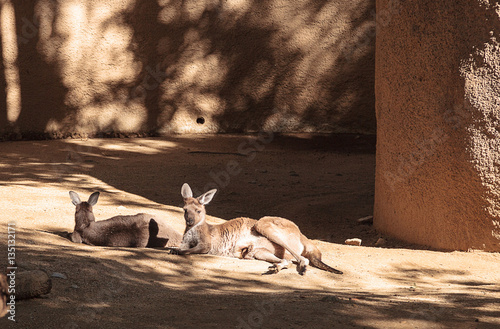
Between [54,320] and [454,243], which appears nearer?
[54,320]

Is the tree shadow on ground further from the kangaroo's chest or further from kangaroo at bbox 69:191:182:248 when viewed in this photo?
the kangaroo's chest

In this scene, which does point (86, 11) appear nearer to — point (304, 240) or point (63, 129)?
point (63, 129)

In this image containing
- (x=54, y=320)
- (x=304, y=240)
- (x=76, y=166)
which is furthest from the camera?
(x=76, y=166)

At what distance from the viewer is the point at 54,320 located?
301 centimetres

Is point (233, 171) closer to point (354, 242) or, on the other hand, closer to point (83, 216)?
point (354, 242)

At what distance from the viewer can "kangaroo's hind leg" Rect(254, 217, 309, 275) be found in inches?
192

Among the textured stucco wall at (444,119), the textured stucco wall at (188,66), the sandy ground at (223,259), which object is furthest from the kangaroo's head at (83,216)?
the textured stucco wall at (188,66)

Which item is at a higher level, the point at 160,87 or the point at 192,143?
the point at 160,87

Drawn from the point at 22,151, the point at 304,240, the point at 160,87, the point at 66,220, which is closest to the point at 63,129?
the point at 22,151

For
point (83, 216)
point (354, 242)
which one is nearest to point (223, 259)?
point (83, 216)

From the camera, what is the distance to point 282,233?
16.3 feet

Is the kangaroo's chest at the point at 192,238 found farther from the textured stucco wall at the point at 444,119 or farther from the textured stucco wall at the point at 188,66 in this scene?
the textured stucco wall at the point at 188,66

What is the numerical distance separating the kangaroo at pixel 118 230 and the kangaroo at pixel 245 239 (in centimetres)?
45

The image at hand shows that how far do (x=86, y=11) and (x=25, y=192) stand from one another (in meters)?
4.99
